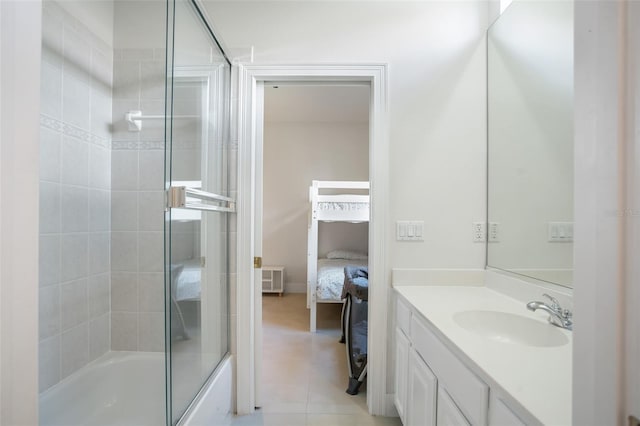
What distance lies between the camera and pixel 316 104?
3691mm

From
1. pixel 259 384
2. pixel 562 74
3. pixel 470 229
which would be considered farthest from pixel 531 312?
pixel 259 384

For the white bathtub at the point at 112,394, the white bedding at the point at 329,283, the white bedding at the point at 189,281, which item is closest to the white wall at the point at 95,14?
the white bedding at the point at 189,281

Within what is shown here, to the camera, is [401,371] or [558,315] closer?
[558,315]

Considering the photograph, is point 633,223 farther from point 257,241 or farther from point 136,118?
point 136,118

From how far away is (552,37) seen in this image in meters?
1.24

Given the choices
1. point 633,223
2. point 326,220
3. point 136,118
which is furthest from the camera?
point 326,220

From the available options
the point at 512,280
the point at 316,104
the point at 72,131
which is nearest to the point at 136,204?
the point at 72,131

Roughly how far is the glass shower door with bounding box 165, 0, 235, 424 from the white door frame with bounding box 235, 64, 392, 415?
9cm

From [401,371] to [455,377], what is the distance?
0.63 meters

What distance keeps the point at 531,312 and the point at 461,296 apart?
0.99 feet

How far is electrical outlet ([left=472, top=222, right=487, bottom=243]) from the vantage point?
1674mm

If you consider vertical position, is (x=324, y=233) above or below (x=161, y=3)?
below

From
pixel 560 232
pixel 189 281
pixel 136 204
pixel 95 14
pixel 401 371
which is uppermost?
pixel 95 14

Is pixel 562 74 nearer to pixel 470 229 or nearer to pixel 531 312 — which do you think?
pixel 470 229
